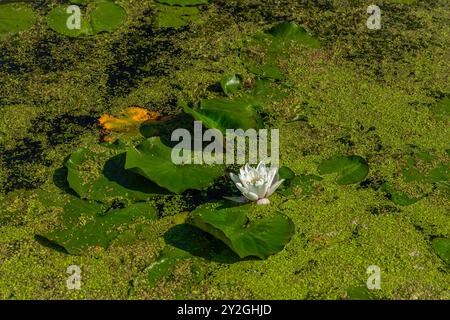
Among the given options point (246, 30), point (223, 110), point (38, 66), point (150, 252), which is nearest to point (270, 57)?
point (246, 30)

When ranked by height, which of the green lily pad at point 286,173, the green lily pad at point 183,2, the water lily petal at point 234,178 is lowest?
the green lily pad at point 286,173

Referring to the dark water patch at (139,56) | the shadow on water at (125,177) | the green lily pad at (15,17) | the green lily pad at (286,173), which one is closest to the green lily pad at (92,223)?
the shadow on water at (125,177)

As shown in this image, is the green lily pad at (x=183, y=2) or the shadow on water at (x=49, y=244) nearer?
the shadow on water at (x=49, y=244)

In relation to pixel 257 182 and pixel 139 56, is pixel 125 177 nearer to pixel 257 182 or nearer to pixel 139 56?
pixel 257 182

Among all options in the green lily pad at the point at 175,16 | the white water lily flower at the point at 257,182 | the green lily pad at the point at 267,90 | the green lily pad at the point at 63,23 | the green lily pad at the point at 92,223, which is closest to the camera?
the green lily pad at the point at 92,223

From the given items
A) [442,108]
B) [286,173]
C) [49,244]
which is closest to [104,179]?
[49,244]

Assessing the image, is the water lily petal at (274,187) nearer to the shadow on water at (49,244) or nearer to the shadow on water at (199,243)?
the shadow on water at (199,243)

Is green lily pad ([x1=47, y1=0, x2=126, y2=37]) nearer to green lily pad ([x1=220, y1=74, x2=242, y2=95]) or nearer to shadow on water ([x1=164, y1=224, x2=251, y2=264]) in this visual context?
green lily pad ([x1=220, y1=74, x2=242, y2=95])

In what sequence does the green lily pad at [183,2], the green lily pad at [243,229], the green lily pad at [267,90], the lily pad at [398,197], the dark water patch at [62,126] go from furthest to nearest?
1. the green lily pad at [183,2]
2. the green lily pad at [267,90]
3. the dark water patch at [62,126]
4. the lily pad at [398,197]
5. the green lily pad at [243,229]
